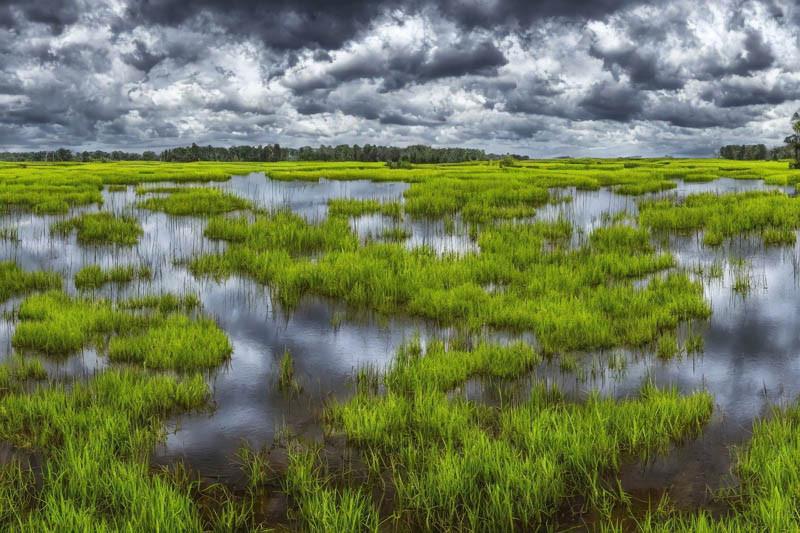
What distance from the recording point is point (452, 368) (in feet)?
19.4

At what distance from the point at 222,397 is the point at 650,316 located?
20.1 feet

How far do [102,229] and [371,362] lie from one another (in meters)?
12.2

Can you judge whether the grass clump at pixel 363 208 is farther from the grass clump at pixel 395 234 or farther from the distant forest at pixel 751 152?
the distant forest at pixel 751 152

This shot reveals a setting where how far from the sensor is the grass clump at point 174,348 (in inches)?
245

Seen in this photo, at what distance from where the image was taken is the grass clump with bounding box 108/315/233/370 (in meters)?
6.23

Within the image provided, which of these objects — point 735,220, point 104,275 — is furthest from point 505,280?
point 735,220

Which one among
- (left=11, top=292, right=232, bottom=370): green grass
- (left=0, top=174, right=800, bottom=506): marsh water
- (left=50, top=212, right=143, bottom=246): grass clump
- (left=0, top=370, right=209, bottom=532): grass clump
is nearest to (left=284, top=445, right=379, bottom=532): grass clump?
(left=0, top=174, right=800, bottom=506): marsh water

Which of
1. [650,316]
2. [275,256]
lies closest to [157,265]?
[275,256]

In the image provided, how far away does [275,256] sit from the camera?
1156cm

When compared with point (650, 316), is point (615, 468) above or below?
below

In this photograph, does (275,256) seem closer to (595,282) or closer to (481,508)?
(595,282)

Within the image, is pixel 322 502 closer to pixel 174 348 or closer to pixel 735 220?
pixel 174 348

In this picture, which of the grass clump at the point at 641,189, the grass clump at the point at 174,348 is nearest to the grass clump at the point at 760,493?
the grass clump at the point at 174,348

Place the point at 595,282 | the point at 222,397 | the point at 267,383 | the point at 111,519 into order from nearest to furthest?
the point at 111,519 → the point at 222,397 → the point at 267,383 → the point at 595,282
